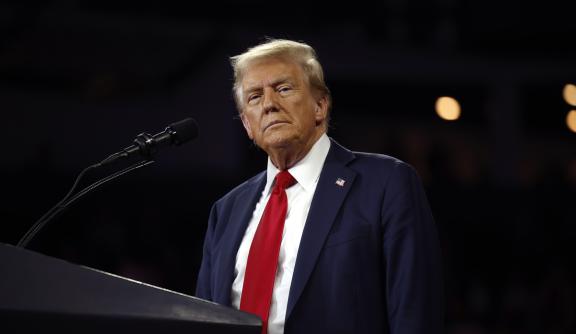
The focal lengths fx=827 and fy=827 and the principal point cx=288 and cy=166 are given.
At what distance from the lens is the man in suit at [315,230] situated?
4.90 feet

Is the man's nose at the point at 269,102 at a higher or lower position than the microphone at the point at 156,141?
higher

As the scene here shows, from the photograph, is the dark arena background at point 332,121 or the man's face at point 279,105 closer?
the man's face at point 279,105

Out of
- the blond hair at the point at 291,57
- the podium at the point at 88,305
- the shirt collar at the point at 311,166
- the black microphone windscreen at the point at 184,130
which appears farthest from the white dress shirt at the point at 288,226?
the podium at the point at 88,305

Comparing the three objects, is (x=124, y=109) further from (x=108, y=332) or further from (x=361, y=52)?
(x=108, y=332)

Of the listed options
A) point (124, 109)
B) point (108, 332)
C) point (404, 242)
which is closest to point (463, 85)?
point (124, 109)

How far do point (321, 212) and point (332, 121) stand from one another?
229 inches

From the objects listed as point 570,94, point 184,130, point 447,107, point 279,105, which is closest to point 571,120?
point 570,94

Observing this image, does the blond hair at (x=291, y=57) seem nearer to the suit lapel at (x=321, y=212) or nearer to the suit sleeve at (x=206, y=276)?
the suit lapel at (x=321, y=212)

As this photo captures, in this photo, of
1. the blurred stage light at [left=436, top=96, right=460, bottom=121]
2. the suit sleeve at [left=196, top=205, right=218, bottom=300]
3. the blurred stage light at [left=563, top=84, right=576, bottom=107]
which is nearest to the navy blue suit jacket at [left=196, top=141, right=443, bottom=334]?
the suit sleeve at [left=196, top=205, right=218, bottom=300]

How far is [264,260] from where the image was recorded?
158 centimetres

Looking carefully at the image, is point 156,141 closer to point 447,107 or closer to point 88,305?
point 88,305

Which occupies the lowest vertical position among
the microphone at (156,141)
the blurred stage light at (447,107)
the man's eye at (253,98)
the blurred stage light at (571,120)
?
the microphone at (156,141)

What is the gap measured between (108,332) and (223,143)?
6.09m

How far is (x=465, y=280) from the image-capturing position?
4.96 m
